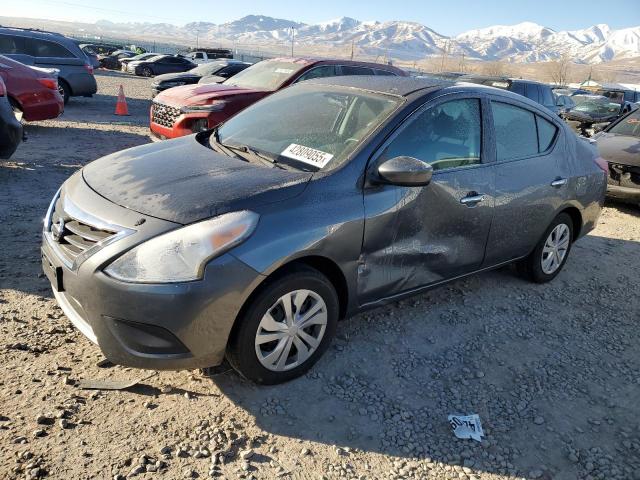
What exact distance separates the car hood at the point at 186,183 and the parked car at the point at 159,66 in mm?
29044

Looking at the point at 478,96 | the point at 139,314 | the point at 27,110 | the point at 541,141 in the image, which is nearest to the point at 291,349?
the point at 139,314

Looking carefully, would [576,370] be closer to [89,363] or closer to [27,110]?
[89,363]

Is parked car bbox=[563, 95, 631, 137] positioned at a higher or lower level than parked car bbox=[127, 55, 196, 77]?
higher

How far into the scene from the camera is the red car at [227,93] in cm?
694

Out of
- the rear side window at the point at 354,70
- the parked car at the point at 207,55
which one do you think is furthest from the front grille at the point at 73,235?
the parked car at the point at 207,55

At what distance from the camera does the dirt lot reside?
2.46 metres

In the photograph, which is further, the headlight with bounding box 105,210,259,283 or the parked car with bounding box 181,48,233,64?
the parked car with bounding box 181,48,233,64

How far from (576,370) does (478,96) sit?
2.02 metres

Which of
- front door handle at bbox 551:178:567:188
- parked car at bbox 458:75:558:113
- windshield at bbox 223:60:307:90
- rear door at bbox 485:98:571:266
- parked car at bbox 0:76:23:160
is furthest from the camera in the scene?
parked car at bbox 458:75:558:113

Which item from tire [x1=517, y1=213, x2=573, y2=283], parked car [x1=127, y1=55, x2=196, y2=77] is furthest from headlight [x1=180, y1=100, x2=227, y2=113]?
parked car [x1=127, y1=55, x2=196, y2=77]

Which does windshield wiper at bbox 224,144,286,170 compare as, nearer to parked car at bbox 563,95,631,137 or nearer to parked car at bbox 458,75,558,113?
parked car at bbox 458,75,558,113

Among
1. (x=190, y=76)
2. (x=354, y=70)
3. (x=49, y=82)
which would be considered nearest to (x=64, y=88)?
(x=49, y=82)

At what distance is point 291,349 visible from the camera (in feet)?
9.75

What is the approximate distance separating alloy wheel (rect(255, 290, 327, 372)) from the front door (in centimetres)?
36
